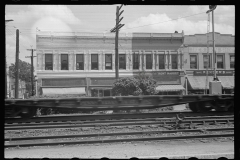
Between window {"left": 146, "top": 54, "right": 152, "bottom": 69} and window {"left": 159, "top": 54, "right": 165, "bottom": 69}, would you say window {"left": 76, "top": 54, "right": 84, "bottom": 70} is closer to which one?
window {"left": 146, "top": 54, "right": 152, "bottom": 69}

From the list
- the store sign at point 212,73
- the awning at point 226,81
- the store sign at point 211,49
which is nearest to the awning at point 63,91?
the store sign at point 212,73

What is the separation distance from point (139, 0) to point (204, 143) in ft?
23.6

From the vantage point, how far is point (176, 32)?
31469 mm

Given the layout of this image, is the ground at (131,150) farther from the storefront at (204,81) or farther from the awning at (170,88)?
the storefront at (204,81)

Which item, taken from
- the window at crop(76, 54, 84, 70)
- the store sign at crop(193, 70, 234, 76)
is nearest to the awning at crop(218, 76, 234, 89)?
the store sign at crop(193, 70, 234, 76)

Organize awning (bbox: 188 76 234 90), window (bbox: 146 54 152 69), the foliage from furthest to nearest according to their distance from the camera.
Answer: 1. window (bbox: 146 54 152 69)
2. awning (bbox: 188 76 234 90)
3. the foliage

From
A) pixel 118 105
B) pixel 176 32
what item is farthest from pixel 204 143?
pixel 176 32

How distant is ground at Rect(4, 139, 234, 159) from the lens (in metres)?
7.02

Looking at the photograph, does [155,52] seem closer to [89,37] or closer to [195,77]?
[195,77]

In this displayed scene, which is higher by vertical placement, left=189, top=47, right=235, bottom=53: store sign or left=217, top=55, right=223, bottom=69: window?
left=189, top=47, right=235, bottom=53: store sign

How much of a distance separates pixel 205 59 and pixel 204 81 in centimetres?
294

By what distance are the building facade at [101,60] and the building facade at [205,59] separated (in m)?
0.88

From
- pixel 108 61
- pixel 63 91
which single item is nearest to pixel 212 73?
pixel 108 61

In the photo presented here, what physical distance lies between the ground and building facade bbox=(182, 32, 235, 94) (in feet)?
71.4
